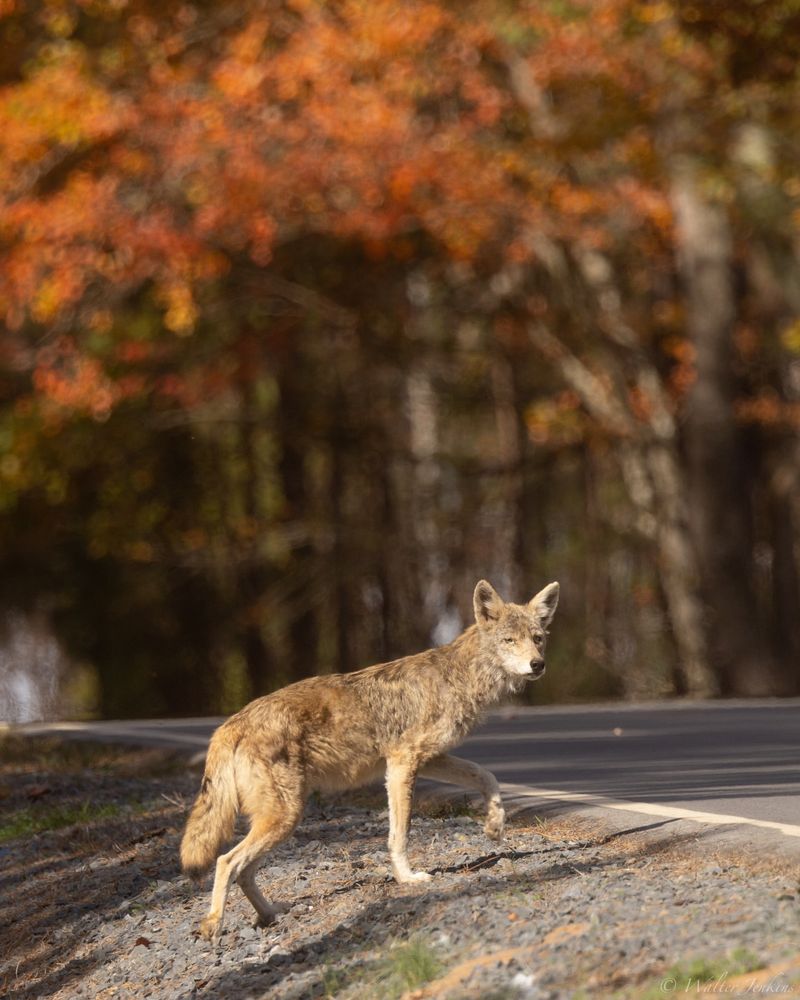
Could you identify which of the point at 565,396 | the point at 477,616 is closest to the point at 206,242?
the point at 565,396

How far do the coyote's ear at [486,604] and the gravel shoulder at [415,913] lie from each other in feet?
3.96

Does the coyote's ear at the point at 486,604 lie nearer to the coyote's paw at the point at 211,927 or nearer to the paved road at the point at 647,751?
the paved road at the point at 647,751

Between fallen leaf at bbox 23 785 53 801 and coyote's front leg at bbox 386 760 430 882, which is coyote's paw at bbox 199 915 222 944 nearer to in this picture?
coyote's front leg at bbox 386 760 430 882

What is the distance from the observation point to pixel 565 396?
3102 cm

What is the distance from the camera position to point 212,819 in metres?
8.50

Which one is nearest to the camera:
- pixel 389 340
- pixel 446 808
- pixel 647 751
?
pixel 446 808

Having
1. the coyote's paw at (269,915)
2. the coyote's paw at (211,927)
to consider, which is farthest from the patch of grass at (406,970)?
the coyote's paw at (269,915)

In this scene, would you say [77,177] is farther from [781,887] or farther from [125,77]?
[781,887]

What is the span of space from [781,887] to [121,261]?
19801 millimetres

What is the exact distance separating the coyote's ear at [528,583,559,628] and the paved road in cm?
137

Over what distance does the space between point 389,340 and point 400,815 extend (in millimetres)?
24692

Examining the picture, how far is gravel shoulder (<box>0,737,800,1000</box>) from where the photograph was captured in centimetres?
662

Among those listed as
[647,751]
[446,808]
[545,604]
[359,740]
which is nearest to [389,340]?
[647,751]

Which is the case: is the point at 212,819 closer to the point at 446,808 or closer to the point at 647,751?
the point at 446,808
